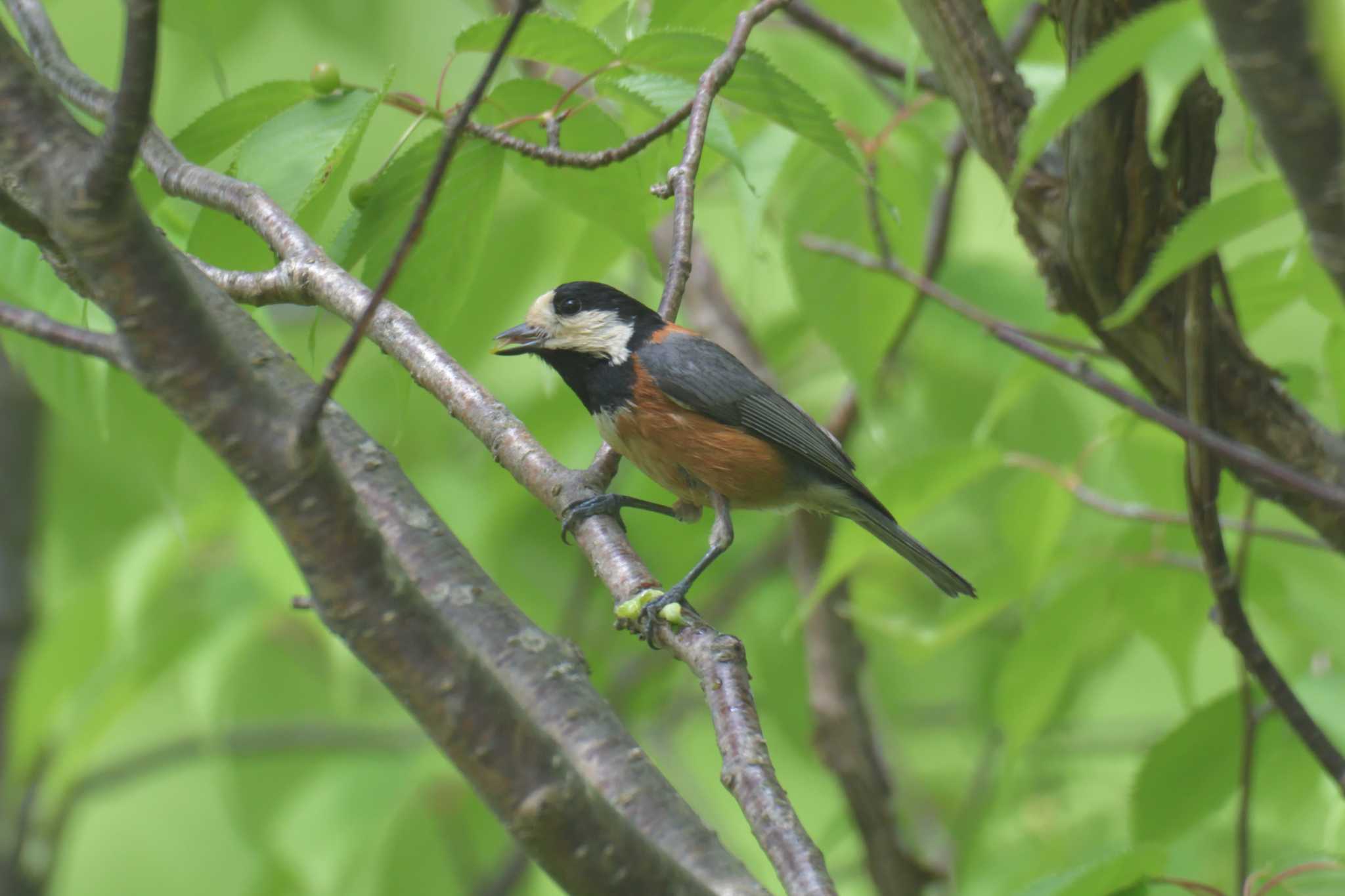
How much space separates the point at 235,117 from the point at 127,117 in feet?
3.92

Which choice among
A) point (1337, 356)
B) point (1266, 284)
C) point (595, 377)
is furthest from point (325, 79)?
point (1337, 356)

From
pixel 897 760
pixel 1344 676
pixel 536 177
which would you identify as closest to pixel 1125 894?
pixel 1344 676

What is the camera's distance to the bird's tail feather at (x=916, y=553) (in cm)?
337

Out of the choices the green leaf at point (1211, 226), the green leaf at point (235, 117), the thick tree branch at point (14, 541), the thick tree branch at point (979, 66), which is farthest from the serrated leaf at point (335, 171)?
the thick tree branch at point (14, 541)

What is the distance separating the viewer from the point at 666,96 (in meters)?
2.23

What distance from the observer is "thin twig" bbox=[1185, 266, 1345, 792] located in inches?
84.0

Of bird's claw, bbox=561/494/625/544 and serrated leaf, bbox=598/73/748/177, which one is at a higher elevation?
serrated leaf, bbox=598/73/748/177

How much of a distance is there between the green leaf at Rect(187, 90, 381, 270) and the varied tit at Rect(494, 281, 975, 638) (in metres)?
1.30

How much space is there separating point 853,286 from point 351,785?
2.34m

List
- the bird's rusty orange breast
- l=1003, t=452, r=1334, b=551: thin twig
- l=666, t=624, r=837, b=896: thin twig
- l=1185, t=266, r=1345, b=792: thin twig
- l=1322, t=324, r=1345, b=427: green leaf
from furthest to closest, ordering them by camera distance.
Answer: the bird's rusty orange breast
l=1003, t=452, r=1334, b=551: thin twig
l=1322, t=324, r=1345, b=427: green leaf
l=1185, t=266, r=1345, b=792: thin twig
l=666, t=624, r=837, b=896: thin twig

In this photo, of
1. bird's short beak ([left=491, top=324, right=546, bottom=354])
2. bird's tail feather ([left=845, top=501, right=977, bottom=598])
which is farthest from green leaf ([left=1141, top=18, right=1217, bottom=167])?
bird's short beak ([left=491, top=324, right=546, bottom=354])

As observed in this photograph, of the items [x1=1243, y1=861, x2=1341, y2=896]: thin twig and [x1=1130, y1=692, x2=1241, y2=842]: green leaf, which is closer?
[x1=1243, y1=861, x2=1341, y2=896]: thin twig

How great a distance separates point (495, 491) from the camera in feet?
13.4

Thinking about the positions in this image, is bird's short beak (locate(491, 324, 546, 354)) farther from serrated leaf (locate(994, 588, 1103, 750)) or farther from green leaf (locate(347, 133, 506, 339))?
serrated leaf (locate(994, 588, 1103, 750))
